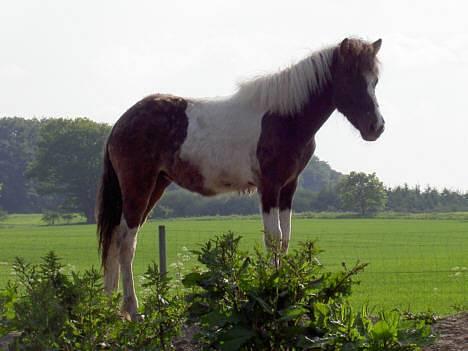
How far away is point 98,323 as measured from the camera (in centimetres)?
363

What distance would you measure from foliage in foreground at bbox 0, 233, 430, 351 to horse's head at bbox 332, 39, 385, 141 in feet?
13.5

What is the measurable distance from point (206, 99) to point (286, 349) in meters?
5.27

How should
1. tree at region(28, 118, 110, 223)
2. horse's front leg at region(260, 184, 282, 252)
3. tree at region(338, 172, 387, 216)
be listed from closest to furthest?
horse's front leg at region(260, 184, 282, 252) < tree at region(28, 118, 110, 223) < tree at region(338, 172, 387, 216)

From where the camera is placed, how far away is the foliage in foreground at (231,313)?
11.2ft

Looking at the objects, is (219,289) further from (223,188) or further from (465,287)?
(465,287)

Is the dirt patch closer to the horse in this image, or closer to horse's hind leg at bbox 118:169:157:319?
the horse

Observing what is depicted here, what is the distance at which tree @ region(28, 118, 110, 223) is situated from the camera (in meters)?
75.4

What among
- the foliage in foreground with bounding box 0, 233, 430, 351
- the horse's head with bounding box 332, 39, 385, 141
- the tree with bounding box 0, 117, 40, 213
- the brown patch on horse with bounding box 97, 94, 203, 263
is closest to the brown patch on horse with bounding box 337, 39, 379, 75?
the horse's head with bounding box 332, 39, 385, 141

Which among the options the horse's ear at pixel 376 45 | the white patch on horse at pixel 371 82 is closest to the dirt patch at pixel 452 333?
the white patch on horse at pixel 371 82

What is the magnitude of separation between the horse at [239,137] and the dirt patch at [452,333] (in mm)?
1560

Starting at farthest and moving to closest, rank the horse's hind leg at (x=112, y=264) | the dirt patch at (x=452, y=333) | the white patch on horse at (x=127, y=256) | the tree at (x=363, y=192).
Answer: the tree at (x=363, y=192)
the horse's hind leg at (x=112, y=264)
the white patch on horse at (x=127, y=256)
the dirt patch at (x=452, y=333)

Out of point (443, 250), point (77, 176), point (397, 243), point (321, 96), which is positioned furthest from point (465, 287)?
point (77, 176)

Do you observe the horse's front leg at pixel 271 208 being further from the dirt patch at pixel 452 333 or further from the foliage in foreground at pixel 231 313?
the foliage in foreground at pixel 231 313

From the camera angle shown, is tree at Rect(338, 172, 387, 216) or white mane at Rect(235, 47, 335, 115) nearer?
white mane at Rect(235, 47, 335, 115)
